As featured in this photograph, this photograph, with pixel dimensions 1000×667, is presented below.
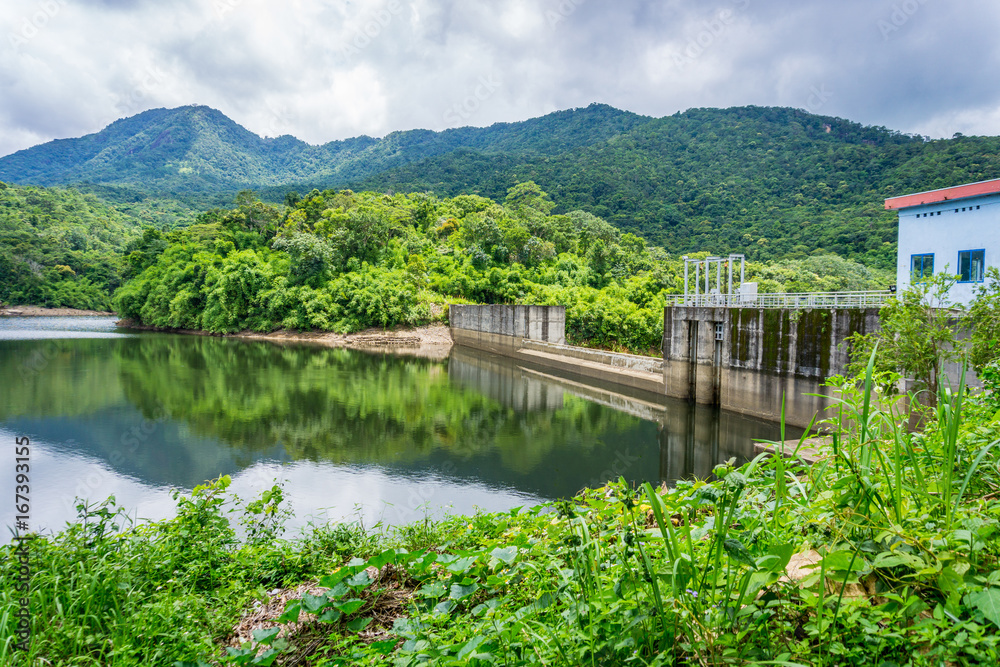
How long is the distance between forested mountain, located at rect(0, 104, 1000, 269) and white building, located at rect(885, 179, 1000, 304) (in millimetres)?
30419

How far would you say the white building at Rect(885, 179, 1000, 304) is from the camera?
1029 cm

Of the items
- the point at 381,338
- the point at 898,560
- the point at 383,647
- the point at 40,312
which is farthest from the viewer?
the point at 40,312

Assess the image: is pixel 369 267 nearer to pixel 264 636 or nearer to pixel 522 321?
pixel 522 321

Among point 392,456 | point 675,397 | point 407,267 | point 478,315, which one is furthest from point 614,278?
point 392,456

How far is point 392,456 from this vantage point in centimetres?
1140

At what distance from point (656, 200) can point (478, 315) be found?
40211 mm

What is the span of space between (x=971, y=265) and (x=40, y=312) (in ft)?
246

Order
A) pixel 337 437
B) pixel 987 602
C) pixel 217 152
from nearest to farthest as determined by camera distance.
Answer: pixel 987 602 < pixel 337 437 < pixel 217 152

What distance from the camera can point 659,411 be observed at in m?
16.0

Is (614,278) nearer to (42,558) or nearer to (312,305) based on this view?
(312,305)

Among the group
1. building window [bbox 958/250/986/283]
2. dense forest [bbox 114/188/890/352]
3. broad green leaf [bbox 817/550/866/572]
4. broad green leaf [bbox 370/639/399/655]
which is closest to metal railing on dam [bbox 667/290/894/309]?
building window [bbox 958/250/986/283]

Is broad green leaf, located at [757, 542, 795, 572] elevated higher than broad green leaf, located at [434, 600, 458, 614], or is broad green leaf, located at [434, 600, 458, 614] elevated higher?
broad green leaf, located at [757, 542, 795, 572]

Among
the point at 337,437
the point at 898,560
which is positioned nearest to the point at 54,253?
the point at 337,437

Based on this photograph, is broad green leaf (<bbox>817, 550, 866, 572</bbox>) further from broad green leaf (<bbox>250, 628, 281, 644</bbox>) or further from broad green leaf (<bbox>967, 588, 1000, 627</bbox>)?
broad green leaf (<bbox>250, 628, 281, 644</bbox>)
